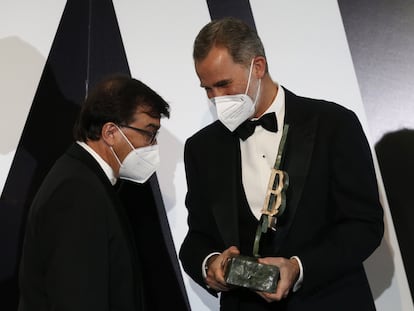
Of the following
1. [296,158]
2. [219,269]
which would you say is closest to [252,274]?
[219,269]

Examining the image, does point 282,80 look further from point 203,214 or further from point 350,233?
point 350,233

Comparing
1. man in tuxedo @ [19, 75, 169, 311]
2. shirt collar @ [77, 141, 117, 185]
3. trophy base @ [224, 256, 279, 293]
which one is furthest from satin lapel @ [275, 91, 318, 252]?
shirt collar @ [77, 141, 117, 185]

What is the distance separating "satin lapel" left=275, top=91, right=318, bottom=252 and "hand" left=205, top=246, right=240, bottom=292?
0.53 feet

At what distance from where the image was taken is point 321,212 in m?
1.90

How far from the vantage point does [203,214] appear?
2.12 m

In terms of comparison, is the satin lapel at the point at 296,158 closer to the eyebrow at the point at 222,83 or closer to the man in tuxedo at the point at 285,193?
the man in tuxedo at the point at 285,193

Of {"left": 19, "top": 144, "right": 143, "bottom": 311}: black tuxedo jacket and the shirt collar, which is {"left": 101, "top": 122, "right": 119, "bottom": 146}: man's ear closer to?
the shirt collar

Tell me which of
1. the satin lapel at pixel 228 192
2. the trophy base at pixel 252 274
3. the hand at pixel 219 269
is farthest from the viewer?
the satin lapel at pixel 228 192

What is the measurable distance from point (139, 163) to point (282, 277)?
685mm

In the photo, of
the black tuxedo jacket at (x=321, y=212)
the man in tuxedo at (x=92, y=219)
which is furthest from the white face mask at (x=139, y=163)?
the black tuxedo jacket at (x=321, y=212)

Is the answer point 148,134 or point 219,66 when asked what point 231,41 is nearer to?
point 219,66

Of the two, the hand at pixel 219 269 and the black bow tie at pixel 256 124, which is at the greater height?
the black bow tie at pixel 256 124

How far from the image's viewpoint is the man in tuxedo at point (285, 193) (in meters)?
1.84

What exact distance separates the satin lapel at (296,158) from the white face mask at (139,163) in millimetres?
469
